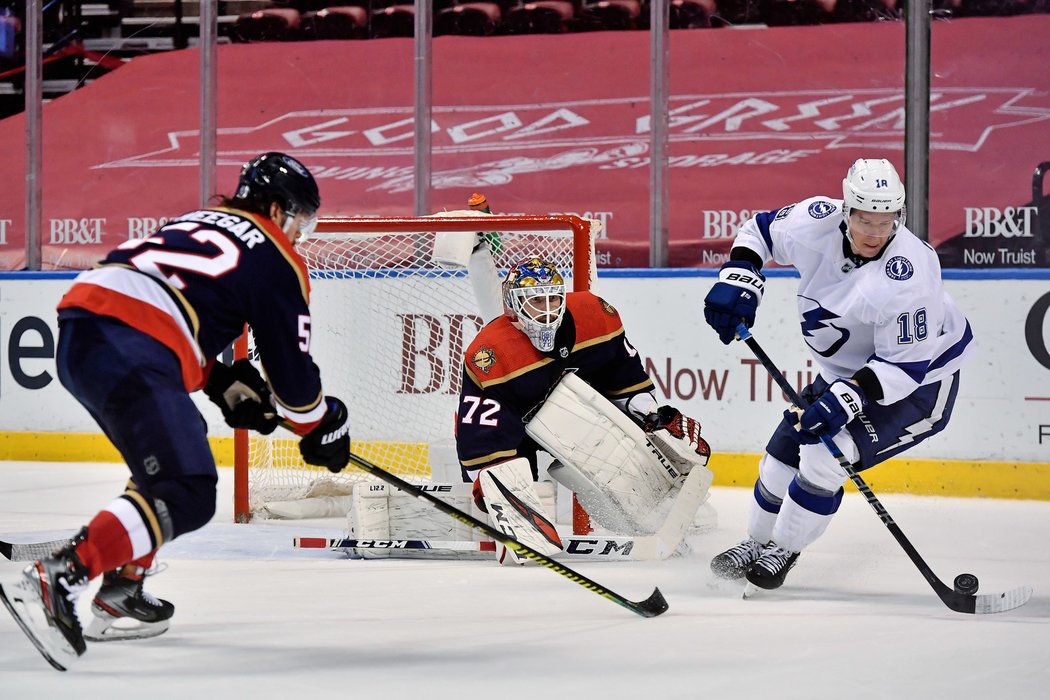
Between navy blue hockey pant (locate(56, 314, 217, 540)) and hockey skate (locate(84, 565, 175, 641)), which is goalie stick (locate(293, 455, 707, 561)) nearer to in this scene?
hockey skate (locate(84, 565, 175, 641))

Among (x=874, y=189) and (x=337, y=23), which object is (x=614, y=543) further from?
(x=337, y=23)

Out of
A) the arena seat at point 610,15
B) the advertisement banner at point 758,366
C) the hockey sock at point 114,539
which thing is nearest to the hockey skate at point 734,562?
the hockey sock at point 114,539

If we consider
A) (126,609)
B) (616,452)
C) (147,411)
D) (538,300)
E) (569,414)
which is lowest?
(126,609)

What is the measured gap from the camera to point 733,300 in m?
3.36

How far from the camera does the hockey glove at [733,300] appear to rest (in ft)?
11.0

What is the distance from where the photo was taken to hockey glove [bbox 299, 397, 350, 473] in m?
2.62

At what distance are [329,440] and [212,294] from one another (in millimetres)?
379

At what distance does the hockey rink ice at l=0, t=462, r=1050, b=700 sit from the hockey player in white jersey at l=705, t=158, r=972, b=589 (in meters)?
0.20

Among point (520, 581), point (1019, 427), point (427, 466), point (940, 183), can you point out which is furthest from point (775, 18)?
point (520, 581)

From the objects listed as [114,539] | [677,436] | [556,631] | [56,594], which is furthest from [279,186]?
[677,436]

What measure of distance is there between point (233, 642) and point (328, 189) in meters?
5.12

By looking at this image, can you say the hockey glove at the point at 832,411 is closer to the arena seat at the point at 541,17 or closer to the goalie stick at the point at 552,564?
the goalie stick at the point at 552,564

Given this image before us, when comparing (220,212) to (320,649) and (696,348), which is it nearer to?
(320,649)

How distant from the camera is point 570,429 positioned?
150 inches
